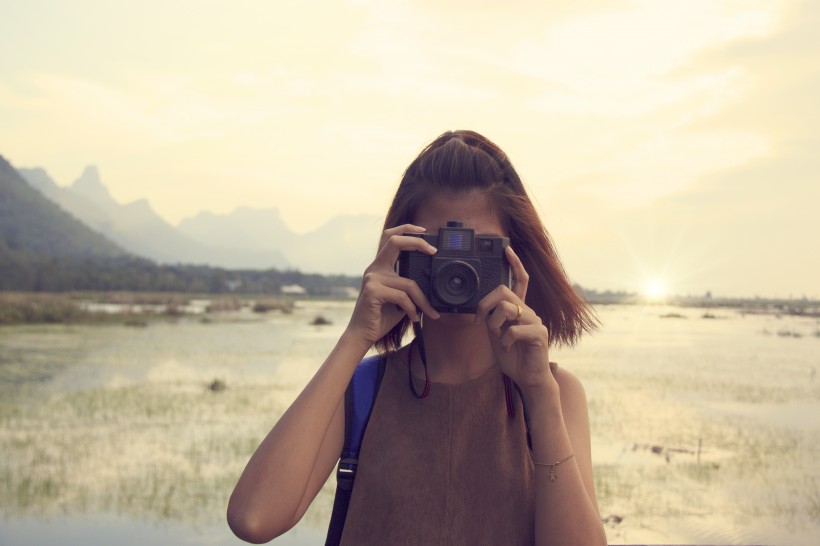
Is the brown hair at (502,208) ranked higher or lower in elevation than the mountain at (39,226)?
lower

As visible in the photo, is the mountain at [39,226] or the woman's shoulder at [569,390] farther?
the mountain at [39,226]

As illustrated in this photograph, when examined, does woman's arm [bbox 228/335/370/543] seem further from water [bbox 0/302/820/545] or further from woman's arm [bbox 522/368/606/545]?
water [bbox 0/302/820/545]

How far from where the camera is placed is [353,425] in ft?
5.74

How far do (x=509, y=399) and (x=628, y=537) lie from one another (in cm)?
581

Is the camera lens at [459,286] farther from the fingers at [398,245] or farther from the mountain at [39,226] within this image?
the mountain at [39,226]

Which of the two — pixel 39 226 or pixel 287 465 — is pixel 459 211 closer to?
pixel 287 465

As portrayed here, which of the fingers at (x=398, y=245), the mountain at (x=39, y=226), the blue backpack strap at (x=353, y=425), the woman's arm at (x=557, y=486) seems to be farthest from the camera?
the mountain at (x=39, y=226)

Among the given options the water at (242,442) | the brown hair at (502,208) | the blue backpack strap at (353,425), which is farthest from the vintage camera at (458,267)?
the water at (242,442)

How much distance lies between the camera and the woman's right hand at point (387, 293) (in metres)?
1.78

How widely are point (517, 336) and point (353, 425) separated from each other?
1.37 feet

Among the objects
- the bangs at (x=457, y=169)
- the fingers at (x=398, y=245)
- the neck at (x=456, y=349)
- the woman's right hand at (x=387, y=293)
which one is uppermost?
the bangs at (x=457, y=169)

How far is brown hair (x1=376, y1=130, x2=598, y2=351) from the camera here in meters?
1.85

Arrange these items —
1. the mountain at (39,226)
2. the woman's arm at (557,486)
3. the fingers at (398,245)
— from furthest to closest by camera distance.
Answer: the mountain at (39,226)
the fingers at (398,245)
the woman's arm at (557,486)

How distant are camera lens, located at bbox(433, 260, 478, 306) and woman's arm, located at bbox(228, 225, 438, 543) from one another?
5 centimetres
